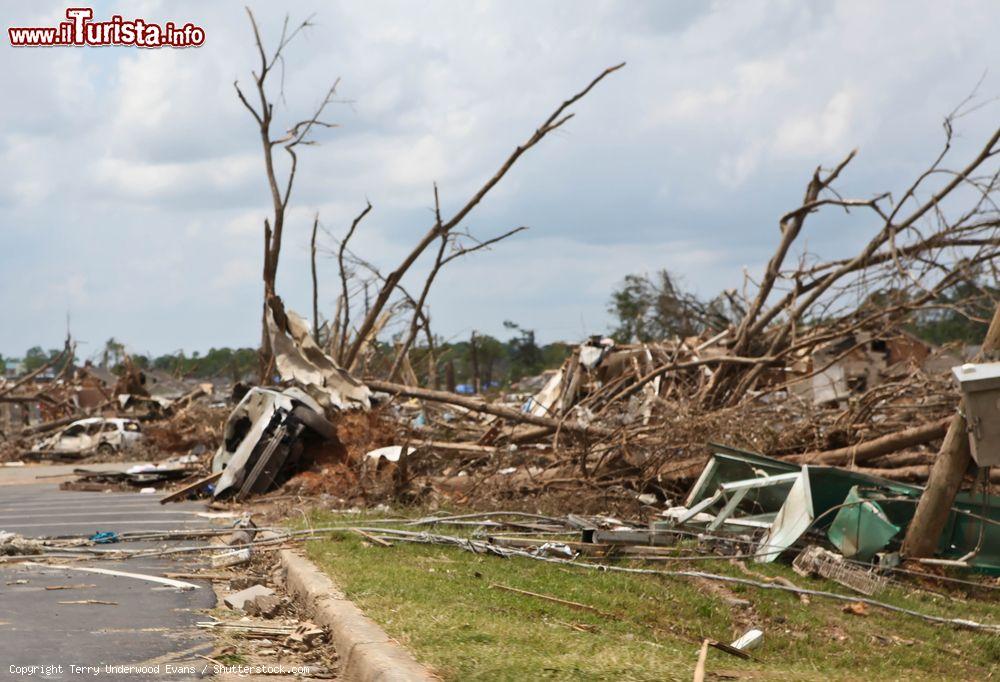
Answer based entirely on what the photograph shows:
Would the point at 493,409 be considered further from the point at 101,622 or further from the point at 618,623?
the point at 101,622

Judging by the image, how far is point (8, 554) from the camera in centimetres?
904

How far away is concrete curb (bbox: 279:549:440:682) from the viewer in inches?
187

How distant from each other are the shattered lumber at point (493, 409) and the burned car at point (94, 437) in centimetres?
1421

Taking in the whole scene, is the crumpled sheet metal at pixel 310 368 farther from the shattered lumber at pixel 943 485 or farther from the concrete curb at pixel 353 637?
the concrete curb at pixel 353 637

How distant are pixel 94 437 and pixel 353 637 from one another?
26180mm

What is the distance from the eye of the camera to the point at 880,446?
11.2 m

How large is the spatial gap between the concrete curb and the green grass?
9cm

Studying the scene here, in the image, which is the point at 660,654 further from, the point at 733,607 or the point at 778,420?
the point at 778,420

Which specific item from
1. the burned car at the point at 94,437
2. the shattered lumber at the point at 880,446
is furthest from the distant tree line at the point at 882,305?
the burned car at the point at 94,437

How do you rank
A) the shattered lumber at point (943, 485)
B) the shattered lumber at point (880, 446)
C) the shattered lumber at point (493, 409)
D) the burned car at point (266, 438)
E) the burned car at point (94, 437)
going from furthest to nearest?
the burned car at point (94, 437)
the burned car at point (266, 438)
the shattered lumber at point (493, 409)
the shattered lumber at point (880, 446)
the shattered lumber at point (943, 485)

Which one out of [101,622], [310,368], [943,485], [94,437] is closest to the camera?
[101,622]

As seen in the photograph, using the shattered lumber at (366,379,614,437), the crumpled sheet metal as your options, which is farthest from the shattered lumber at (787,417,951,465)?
the crumpled sheet metal

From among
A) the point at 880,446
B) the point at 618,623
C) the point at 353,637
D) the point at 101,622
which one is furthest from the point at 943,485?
the point at 101,622

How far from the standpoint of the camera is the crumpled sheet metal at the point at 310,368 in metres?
16.4
